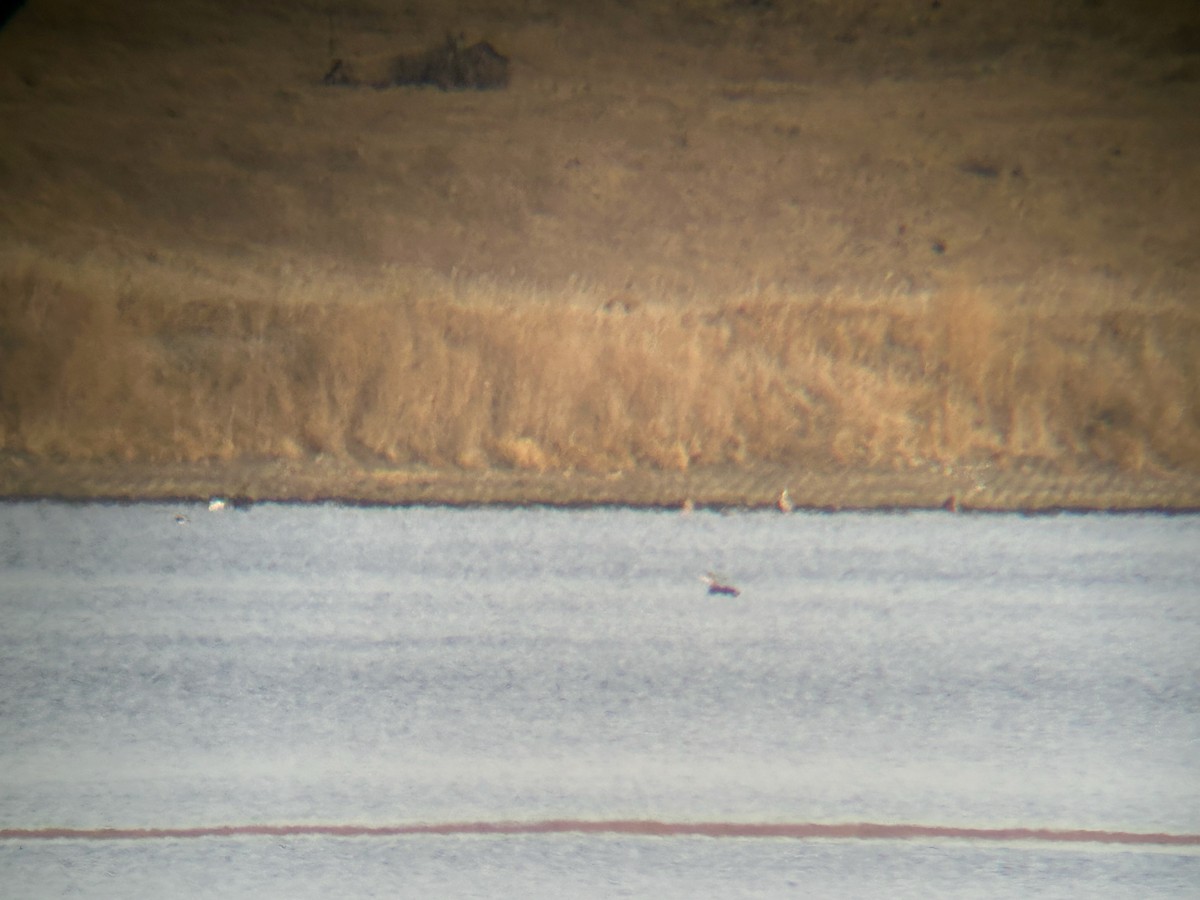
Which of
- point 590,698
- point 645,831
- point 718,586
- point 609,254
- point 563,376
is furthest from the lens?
point 609,254

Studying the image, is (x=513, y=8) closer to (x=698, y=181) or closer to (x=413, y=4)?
(x=413, y=4)

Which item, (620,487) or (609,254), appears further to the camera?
(609,254)

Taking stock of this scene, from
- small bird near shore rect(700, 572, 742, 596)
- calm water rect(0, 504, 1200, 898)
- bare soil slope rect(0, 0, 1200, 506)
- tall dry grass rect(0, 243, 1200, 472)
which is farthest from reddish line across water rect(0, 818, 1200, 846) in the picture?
tall dry grass rect(0, 243, 1200, 472)

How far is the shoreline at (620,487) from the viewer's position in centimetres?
601

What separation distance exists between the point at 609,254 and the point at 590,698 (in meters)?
4.70

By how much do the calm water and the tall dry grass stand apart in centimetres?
119

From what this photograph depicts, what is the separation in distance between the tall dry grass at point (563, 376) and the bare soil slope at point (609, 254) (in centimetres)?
3

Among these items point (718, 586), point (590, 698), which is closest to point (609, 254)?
point (718, 586)

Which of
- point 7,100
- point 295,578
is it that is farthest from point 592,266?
point 7,100

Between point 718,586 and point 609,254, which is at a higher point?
point 609,254

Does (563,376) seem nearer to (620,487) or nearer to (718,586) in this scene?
(620,487)

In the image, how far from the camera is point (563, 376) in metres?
7.30

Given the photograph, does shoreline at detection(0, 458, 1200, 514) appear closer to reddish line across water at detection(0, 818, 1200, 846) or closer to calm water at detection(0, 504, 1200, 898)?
calm water at detection(0, 504, 1200, 898)

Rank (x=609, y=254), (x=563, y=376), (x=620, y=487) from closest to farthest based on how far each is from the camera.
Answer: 1. (x=620, y=487)
2. (x=563, y=376)
3. (x=609, y=254)
